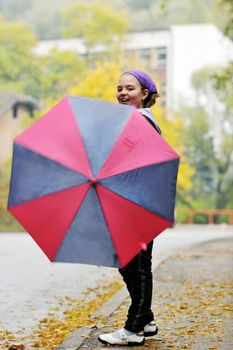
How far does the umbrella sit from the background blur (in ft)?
115

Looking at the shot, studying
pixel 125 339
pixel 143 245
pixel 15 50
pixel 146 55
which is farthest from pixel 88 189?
pixel 146 55

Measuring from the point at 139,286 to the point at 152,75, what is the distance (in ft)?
178

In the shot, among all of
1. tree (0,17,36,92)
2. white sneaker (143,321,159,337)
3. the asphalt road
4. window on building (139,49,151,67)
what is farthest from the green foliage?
white sneaker (143,321,159,337)

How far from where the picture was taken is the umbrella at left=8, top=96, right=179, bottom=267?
4512mm

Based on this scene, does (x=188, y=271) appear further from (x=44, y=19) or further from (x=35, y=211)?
(x=44, y=19)

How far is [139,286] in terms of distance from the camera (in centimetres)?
538

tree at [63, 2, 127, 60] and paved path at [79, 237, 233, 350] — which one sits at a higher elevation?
tree at [63, 2, 127, 60]

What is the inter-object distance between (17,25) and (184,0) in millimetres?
36924

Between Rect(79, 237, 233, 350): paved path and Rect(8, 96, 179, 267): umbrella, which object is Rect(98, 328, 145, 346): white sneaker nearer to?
Rect(79, 237, 233, 350): paved path

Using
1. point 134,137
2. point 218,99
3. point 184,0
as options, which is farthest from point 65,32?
point 134,137

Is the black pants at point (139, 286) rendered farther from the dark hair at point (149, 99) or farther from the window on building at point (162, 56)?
the window on building at point (162, 56)

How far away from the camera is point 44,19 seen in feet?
315

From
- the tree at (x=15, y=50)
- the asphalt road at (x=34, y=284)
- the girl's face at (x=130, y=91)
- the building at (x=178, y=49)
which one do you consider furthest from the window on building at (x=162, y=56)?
the girl's face at (x=130, y=91)

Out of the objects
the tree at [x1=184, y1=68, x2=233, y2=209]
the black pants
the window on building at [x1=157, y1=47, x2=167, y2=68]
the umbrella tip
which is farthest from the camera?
the window on building at [x1=157, y1=47, x2=167, y2=68]
